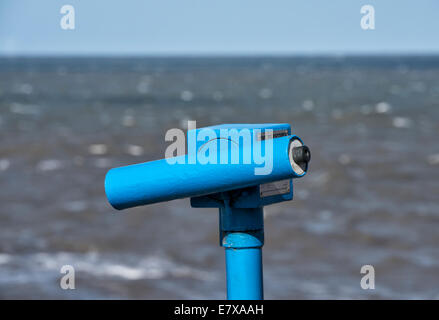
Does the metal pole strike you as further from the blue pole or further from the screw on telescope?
the screw on telescope

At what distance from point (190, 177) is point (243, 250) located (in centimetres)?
17

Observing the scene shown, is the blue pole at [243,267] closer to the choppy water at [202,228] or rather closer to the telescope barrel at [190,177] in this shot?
the telescope barrel at [190,177]

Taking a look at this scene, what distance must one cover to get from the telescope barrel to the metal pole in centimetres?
10

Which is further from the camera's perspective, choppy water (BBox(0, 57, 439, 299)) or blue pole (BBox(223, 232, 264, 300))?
choppy water (BBox(0, 57, 439, 299))

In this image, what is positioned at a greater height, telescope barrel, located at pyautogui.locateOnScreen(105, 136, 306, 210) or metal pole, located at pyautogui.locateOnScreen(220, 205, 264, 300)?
telescope barrel, located at pyautogui.locateOnScreen(105, 136, 306, 210)

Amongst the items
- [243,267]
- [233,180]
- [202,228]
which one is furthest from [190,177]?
[202,228]

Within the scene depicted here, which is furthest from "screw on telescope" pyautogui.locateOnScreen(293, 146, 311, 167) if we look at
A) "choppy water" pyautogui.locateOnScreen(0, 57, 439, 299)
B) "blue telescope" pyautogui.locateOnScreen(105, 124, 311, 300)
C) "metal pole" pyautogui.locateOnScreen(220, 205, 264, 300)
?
"choppy water" pyautogui.locateOnScreen(0, 57, 439, 299)

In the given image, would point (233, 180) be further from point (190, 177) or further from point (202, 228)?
point (202, 228)

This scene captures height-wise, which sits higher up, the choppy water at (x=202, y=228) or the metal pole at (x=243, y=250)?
the choppy water at (x=202, y=228)

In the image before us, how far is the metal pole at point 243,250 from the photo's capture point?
117cm

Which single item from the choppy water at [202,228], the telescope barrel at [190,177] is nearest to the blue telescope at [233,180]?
the telescope barrel at [190,177]

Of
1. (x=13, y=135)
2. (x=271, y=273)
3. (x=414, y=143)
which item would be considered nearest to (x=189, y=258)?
(x=271, y=273)

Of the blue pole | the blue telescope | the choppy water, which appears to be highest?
the choppy water

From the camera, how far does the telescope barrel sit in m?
1.10
